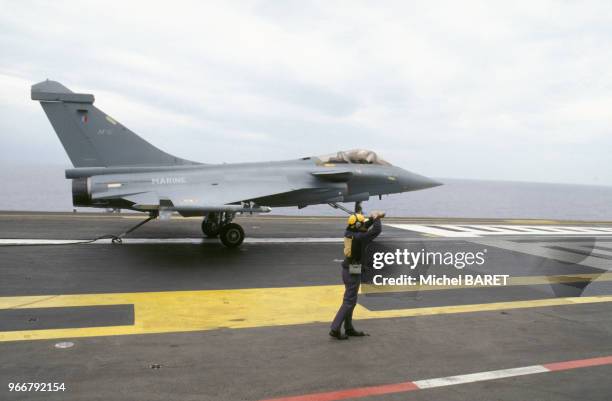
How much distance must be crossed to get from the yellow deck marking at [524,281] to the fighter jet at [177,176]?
469 centimetres

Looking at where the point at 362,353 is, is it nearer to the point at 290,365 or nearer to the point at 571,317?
the point at 290,365

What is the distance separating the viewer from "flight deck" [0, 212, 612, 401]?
19.9ft

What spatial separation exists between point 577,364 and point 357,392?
3.57 m

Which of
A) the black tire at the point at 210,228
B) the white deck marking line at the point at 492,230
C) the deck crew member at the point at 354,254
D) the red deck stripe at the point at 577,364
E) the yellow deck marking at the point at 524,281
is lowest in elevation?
the white deck marking line at the point at 492,230

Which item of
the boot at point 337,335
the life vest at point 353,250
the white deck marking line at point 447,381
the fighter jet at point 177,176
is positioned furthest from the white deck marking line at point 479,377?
the fighter jet at point 177,176

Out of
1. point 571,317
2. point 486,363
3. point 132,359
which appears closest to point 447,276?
point 571,317

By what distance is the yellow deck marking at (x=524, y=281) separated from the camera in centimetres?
1141

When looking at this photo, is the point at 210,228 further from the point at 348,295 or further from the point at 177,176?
the point at 348,295

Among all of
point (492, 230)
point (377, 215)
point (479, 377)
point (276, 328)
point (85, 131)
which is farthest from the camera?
point (492, 230)

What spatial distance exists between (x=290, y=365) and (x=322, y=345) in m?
0.99

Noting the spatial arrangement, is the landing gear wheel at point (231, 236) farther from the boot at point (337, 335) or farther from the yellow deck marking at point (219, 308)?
the boot at point (337, 335)

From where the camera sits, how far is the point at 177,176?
646 inches

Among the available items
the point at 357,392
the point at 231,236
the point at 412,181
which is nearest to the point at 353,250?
the point at 357,392

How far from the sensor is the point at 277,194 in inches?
652
